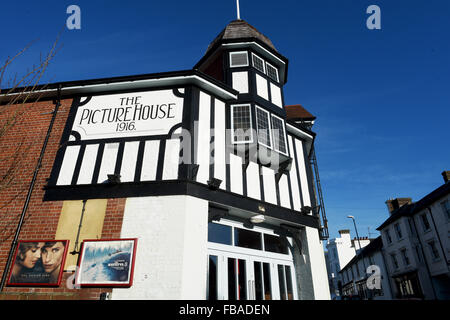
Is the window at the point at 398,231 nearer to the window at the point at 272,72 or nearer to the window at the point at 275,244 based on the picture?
the window at the point at 275,244

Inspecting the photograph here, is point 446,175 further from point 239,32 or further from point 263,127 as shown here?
point 239,32

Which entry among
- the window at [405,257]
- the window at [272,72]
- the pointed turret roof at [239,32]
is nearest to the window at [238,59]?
the pointed turret roof at [239,32]

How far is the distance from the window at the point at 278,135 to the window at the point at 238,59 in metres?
2.80

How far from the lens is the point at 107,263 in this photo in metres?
6.82

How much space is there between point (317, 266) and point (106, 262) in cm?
694

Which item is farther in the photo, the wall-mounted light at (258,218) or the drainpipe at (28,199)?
the wall-mounted light at (258,218)

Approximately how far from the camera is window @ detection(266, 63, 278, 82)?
467 inches

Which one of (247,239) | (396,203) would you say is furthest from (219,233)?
(396,203)

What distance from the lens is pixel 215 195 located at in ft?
26.5

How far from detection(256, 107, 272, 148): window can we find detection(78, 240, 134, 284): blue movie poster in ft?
18.1

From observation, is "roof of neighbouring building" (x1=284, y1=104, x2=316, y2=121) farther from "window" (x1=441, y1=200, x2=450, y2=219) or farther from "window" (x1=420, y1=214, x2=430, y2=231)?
"window" (x1=420, y1=214, x2=430, y2=231)

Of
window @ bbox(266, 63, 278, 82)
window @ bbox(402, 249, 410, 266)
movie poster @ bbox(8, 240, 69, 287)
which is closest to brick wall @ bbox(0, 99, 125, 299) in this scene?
movie poster @ bbox(8, 240, 69, 287)

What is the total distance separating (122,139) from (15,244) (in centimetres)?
416

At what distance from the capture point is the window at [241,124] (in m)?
9.34
